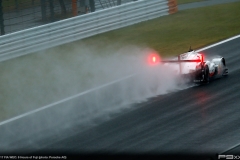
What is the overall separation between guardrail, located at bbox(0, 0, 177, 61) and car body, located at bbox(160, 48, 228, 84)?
6.30 metres

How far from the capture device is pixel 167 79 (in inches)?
558

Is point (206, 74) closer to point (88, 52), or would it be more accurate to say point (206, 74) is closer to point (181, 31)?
point (88, 52)

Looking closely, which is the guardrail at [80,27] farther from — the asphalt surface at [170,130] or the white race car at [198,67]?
the asphalt surface at [170,130]

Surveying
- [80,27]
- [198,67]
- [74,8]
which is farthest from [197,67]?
[74,8]

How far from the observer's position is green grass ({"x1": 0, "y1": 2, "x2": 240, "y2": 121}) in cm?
1462

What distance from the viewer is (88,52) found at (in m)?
18.5

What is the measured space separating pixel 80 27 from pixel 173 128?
10075 millimetres

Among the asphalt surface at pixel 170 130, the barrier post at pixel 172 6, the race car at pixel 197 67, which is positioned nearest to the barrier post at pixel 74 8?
the barrier post at pixel 172 6

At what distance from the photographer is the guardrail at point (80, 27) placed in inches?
723

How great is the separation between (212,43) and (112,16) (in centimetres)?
449

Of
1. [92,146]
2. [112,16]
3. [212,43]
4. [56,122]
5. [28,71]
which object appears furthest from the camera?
[112,16]

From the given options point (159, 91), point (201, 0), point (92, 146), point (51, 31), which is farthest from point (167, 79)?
point (201, 0)

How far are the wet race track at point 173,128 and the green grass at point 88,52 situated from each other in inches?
111

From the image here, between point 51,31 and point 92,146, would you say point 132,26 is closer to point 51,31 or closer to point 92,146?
point 51,31
